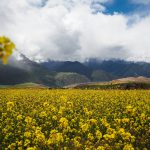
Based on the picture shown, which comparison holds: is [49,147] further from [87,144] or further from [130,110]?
[130,110]

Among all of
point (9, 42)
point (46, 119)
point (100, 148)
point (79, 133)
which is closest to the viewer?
point (9, 42)

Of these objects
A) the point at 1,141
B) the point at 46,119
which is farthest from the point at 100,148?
the point at 46,119

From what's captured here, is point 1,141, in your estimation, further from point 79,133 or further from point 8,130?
point 79,133

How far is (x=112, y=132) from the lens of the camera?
1130 centimetres

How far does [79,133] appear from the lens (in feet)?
47.2

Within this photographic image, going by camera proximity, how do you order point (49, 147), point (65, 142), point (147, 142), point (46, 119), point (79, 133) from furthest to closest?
1. point (46, 119)
2. point (79, 133)
3. point (147, 142)
4. point (65, 142)
5. point (49, 147)

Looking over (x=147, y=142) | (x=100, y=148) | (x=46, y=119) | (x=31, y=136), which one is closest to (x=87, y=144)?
(x=100, y=148)

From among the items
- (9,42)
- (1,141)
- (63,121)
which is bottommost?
(1,141)

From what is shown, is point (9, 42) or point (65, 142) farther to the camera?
point (65, 142)

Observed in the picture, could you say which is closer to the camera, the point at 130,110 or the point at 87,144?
the point at 87,144

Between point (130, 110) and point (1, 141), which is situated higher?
point (130, 110)

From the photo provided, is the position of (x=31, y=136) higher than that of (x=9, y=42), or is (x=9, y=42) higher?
(x=9, y=42)

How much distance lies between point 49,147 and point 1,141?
4.77 metres

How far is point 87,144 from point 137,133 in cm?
419
